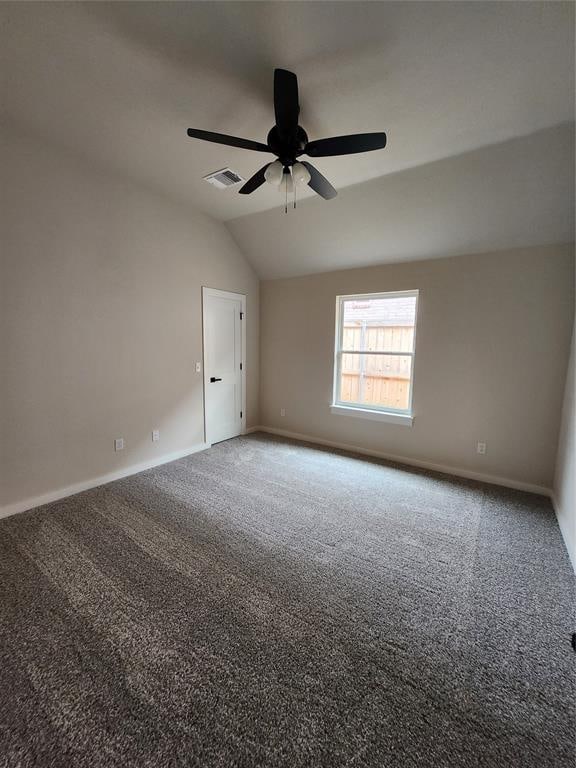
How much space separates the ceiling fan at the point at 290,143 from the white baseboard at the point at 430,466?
313cm

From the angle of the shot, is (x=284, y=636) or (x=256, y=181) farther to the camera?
(x=256, y=181)

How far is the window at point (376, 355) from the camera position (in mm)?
3916

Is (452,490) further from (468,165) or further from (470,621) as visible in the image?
(468,165)

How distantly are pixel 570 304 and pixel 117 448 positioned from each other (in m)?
4.71

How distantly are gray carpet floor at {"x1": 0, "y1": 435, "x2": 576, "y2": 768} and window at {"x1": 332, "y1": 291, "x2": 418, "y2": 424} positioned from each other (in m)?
1.56

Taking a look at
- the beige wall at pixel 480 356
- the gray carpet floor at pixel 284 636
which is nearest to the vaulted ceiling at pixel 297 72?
the beige wall at pixel 480 356

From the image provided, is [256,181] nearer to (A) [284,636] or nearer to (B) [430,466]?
(A) [284,636]

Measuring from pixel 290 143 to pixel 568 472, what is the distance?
329 centimetres

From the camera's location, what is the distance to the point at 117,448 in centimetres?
332

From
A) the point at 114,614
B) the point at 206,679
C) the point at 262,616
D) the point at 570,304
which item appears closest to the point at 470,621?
the point at 262,616

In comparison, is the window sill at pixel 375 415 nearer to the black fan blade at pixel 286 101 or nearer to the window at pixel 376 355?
the window at pixel 376 355

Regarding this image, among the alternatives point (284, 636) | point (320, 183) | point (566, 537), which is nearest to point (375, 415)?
point (566, 537)

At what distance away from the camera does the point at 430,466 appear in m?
3.76

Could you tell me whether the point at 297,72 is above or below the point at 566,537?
above
